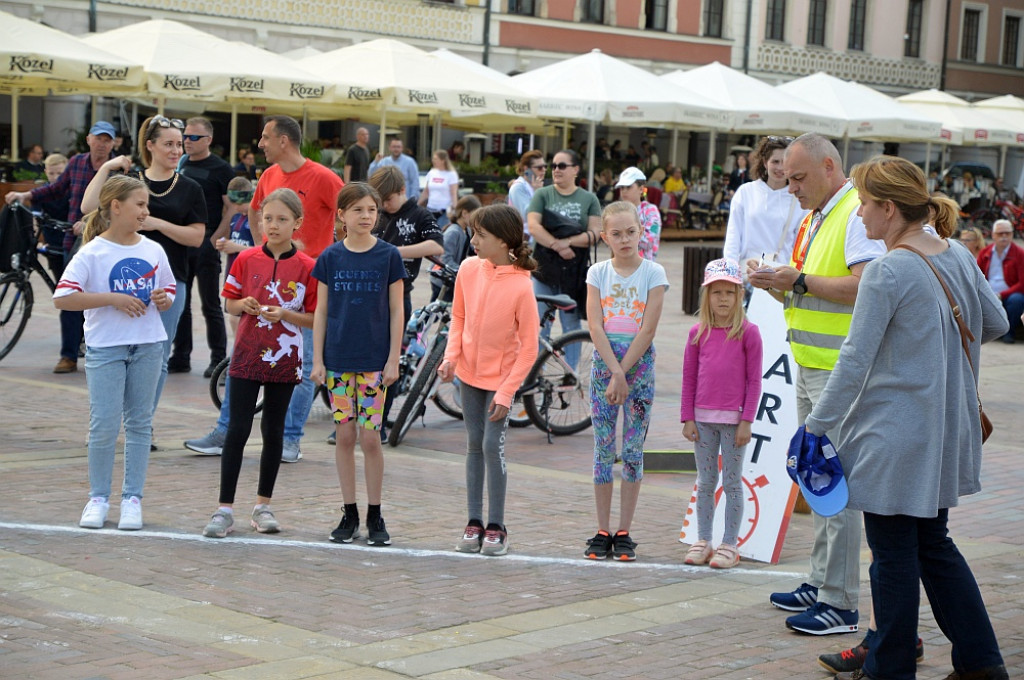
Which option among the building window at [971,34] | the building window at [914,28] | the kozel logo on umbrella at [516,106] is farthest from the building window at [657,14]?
the kozel logo on umbrella at [516,106]

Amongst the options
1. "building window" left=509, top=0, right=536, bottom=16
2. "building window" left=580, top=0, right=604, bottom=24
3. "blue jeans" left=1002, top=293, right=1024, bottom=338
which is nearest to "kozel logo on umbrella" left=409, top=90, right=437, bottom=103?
"blue jeans" left=1002, top=293, right=1024, bottom=338

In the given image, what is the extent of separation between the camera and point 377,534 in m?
6.77

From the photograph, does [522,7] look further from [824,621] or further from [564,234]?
[824,621]

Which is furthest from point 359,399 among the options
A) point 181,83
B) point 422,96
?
point 422,96

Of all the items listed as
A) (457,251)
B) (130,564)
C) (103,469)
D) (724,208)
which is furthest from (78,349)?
(724,208)

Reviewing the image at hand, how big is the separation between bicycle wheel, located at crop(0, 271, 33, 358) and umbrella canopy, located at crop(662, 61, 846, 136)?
19.5m

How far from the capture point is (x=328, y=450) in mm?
9141

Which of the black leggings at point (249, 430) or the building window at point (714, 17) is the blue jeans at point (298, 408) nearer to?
the black leggings at point (249, 430)

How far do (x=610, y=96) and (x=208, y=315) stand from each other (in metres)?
17.2

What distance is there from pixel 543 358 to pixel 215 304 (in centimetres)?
309

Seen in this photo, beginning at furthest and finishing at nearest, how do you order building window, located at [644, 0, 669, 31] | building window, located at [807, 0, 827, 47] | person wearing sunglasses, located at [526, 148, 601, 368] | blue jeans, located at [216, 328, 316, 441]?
building window, located at [807, 0, 827, 47] → building window, located at [644, 0, 669, 31] → person wearing sunglasses, located at [526, 148, 601, 368] → blue jeans, located at [216, 328, 316, 441]

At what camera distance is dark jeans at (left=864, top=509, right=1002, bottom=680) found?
4.72m

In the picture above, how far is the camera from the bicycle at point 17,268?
466 inches

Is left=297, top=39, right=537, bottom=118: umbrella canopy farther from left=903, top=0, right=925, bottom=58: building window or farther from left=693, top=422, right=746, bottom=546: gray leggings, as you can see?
left=903, top=0, right=925, bottom=58: building window
